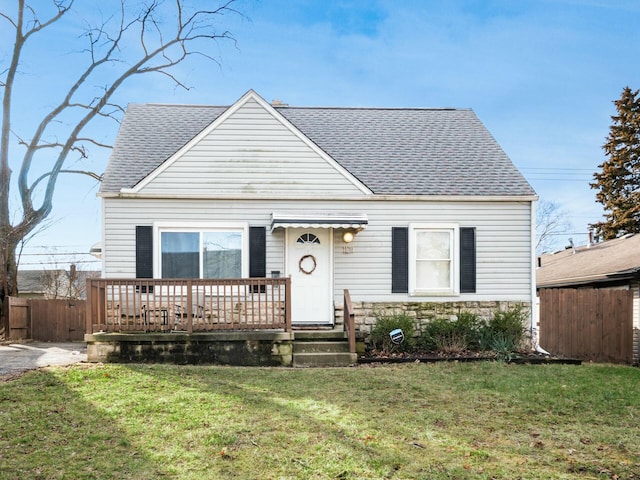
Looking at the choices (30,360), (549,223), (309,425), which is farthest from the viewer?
(549,223)

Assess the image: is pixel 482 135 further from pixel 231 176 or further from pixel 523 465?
pixel 523 465

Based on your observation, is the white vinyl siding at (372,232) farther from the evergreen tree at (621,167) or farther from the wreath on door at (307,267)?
the evergreen tree at (621,167)

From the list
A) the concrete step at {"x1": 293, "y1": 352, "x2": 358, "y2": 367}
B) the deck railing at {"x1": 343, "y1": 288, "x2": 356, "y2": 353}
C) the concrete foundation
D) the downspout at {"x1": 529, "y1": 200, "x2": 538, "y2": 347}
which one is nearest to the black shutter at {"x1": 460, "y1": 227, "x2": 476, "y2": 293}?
the downspout at {"x1": 529, "y1": 200, "x2": 538, "y2": 347}

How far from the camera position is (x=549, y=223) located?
1283 inches

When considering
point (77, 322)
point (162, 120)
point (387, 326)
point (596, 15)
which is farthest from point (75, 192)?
point (596, 15)

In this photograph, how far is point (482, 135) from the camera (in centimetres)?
1323

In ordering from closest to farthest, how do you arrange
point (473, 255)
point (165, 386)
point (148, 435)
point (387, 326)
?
point (148, 435) < point (165, 386) < point (387, 326) < point (473, 255)

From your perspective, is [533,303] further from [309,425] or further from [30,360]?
[30,360]

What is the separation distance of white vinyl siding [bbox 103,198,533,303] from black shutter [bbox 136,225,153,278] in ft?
0.44

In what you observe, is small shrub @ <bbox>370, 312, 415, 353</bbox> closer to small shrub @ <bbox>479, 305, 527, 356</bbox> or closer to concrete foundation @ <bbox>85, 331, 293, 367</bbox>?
small shrub @ <bbox>479, 305, 527, 356</bbox>

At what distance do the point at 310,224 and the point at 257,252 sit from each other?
1.31m

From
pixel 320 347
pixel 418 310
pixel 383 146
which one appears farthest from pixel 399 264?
pixel 383 146

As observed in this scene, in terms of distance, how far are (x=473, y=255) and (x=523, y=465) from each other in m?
6.98

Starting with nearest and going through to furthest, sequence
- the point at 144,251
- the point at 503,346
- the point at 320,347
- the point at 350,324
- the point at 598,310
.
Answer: the point at 350,324
the point at 320,347
the point at 503,346
the point at 144,251
the point at 598,310
